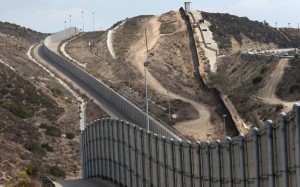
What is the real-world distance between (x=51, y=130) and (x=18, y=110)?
21.4 feet

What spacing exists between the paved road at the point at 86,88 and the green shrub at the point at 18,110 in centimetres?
1221

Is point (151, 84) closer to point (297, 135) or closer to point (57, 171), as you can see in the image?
point (57, 171)

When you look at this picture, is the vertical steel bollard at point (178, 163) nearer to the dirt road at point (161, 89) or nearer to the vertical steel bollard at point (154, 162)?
the vertical steel bollard at point (154, 162)

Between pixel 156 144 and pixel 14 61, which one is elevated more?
pixel 14 61

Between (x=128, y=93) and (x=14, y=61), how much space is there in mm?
29554

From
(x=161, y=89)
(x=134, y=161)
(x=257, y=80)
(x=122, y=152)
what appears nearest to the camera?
(x=134, y=161)

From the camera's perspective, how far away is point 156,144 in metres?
37.1

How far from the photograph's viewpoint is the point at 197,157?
30.8 m

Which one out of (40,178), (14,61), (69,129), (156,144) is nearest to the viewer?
(156,144)

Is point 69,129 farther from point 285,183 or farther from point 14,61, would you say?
point 285,183

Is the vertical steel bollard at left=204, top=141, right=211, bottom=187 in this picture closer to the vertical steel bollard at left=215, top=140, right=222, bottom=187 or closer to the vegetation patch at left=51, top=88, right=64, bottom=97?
the vertical steel bollard at left=215, top=140, right=222, bottom=187

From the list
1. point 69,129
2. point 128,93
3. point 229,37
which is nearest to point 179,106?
point 128,93

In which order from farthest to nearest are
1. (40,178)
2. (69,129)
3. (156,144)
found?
(69,129), (40,178), (156,144)

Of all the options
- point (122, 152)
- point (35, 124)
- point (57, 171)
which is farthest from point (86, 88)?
point (122, 152)
